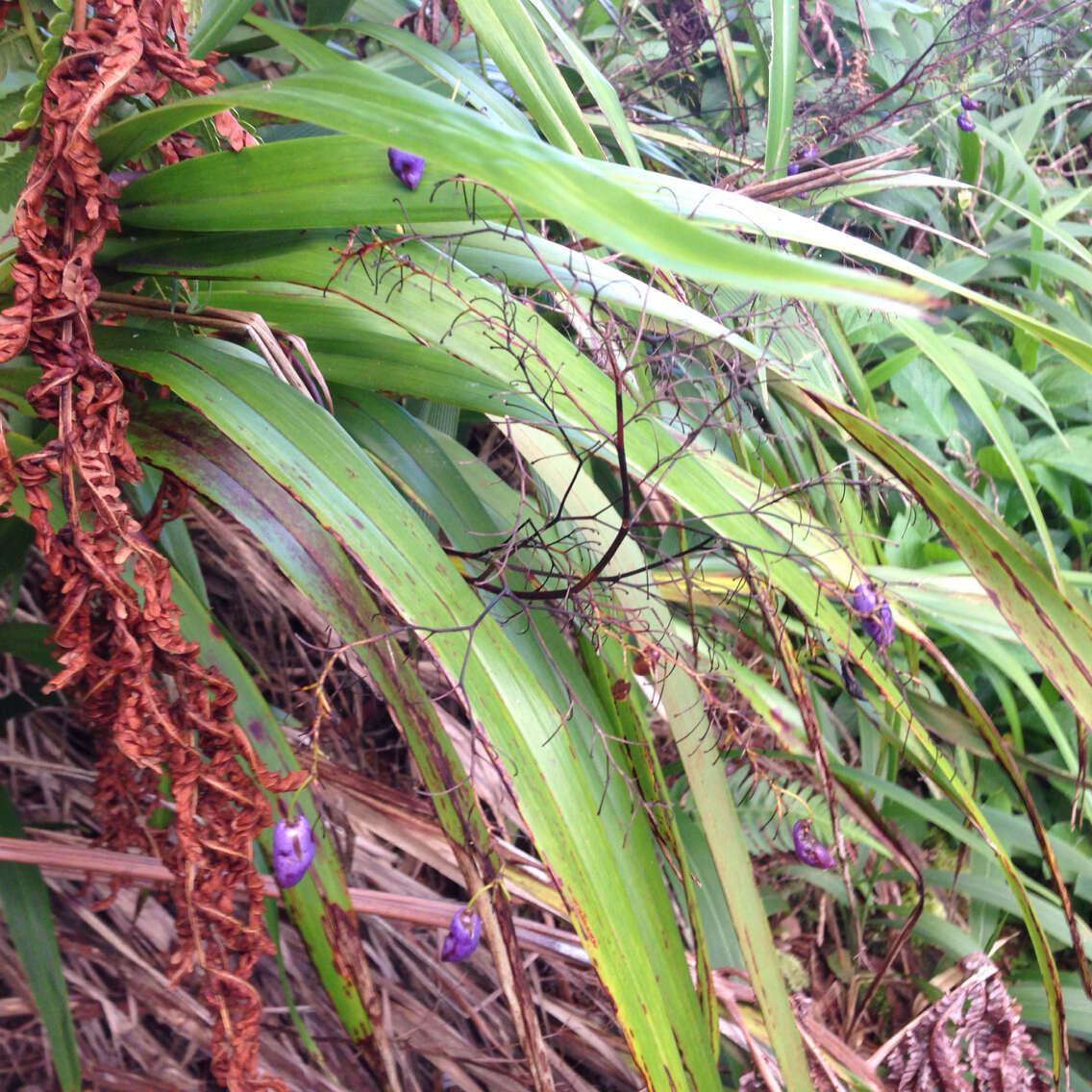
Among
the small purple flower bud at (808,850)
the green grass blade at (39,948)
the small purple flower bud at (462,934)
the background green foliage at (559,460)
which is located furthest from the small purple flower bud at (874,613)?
the green grass blade at (39,948)

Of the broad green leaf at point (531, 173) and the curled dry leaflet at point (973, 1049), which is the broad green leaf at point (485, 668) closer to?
the broad green leaf at point (531, 173)

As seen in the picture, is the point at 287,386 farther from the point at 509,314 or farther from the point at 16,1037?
the point at 16,1037

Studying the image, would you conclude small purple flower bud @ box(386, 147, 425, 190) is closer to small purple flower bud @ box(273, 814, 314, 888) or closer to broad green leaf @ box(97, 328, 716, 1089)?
broad green leaf @ box(97, 328, 716, 1089)

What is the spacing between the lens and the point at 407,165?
368 mm

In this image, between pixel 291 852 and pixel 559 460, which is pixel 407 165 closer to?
pixel 559 460

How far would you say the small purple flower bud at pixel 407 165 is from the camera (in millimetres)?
365

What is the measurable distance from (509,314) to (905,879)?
775 millimetres

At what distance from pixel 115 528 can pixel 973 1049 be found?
0.68 meters

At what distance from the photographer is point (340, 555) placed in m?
0.47

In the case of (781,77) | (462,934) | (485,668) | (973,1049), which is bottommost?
(973,1049)

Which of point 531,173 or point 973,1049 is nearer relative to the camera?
point 531,173

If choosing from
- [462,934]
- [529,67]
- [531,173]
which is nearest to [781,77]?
[529,67]

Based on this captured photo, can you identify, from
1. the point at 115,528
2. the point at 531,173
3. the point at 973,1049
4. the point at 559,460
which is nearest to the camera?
the point at 531,173

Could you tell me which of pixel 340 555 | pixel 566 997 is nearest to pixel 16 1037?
pixel 566 997
